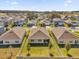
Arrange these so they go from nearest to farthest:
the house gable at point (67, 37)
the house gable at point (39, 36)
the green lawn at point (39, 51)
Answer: the green lawn at point (39, 51), the house gable at point (67, 37), the house gable at point (39, 36)

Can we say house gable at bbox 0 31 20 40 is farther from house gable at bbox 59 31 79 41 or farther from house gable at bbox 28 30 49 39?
house gable at bbox 59 31 79 41

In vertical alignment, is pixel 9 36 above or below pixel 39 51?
above

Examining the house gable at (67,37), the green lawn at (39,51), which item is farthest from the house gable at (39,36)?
the green lawn at (39,51)

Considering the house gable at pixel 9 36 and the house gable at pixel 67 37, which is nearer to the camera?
the house gable at pixel 67 37

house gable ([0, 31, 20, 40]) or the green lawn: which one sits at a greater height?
house gable ([0, 31, 20, 40])

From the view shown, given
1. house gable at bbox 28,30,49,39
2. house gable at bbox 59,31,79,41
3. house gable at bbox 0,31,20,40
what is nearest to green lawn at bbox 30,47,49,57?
house gable at bbox 28,30,49,39

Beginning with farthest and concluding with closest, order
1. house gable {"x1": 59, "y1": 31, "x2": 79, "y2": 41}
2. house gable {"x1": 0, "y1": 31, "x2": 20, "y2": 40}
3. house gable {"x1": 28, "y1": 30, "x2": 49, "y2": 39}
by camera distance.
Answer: house gable {"x1": 28, "y1": 30, "x2": 49, "y2": 39} → house gable {"x1": 0, "y1": 31, "x2": 20, "y2": 40} → house gable {"x1": 59, "y1": 31, "x2": 79, "y2": 41}

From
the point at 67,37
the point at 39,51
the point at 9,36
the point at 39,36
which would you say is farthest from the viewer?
the point at 39,36

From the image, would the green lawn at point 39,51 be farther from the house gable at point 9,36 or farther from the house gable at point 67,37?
the house gable at point 9,36

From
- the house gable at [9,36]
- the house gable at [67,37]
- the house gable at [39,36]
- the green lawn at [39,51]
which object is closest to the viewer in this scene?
the green lawn at [39,51]

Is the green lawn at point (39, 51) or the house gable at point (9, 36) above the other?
the house gable at point (9, 36)

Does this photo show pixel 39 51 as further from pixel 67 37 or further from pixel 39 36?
pixel 67 37

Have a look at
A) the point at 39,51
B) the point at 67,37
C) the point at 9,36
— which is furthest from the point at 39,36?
the point at 9,36
